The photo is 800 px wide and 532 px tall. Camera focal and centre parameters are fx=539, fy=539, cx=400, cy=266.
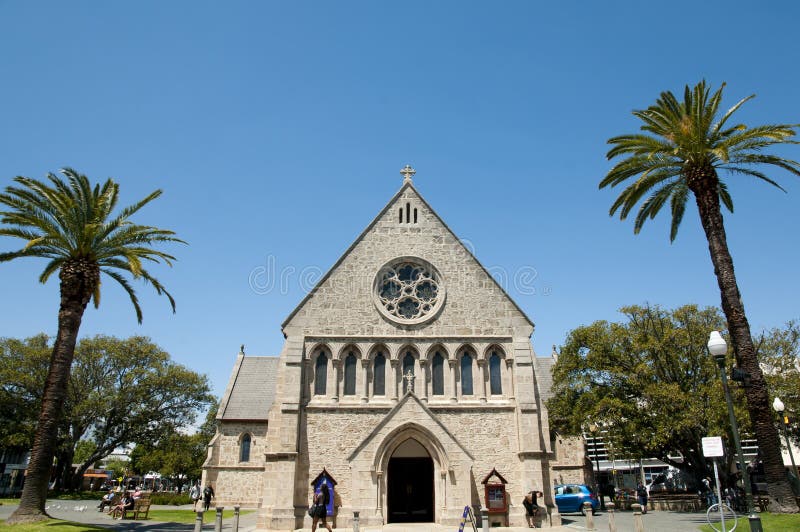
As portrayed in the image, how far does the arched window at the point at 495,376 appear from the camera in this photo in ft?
84.4

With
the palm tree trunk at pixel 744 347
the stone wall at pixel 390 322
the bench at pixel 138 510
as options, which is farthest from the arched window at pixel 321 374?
the palm tree trunk at pixel 744 347

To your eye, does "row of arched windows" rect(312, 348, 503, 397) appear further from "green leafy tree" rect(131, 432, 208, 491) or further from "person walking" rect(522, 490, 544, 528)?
"green leafy tree" rect(131, 432, 208, 491)

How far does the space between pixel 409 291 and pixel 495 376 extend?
5.87 metres

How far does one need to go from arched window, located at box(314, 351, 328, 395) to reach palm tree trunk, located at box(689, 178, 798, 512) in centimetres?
1678

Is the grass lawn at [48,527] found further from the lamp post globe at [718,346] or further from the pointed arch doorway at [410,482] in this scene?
the lamp post globe at [718,346]

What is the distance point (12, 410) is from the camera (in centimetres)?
4559

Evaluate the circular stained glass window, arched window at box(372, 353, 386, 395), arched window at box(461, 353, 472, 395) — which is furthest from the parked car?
the circular stained glass window

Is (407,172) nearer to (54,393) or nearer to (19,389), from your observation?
(54,393)

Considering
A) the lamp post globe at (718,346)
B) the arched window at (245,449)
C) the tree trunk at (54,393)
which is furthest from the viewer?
the arched window at (245,449)

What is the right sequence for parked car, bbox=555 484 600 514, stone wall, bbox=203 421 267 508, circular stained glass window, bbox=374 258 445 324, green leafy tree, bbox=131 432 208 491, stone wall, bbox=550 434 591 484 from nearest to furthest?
circular stained glass window, bbox=374 258 445 324, parked car, bbox=555 484 600 514, stone wall, bbox=203 421 267 508, stone wall, bbox=550 434 591 484, green leafy tree, bbox=131 432 208 491

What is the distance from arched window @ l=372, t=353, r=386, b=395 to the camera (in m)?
25.4

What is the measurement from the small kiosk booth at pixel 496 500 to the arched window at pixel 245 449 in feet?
62.6

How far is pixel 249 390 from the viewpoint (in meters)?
39.4

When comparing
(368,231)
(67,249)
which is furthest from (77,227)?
(368,231)
